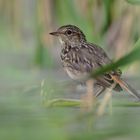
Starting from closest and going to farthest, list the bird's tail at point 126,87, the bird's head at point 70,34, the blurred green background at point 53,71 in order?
the blurred green background at point 53,71
the bird's tail at point 126,87
the bird's head at point 70,34

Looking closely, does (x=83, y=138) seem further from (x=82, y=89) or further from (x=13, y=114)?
(x=82, y=89)

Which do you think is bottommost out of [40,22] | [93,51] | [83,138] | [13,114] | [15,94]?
[83,138]

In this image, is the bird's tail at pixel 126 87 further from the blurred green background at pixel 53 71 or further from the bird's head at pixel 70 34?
the bird's head at pixel 70 34

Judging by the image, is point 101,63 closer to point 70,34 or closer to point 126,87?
point 126,87

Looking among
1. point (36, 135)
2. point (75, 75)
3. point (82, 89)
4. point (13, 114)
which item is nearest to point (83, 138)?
point (36, 135)

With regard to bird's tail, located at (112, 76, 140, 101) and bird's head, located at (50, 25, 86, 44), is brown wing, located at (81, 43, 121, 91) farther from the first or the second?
bird's head, located at (50, 25, 86, 44)

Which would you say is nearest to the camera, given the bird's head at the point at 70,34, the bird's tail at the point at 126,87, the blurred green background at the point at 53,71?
the blurred green background at the point at 53,71

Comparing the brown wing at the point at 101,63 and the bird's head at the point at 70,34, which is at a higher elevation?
the bird's head at the point at 70,34

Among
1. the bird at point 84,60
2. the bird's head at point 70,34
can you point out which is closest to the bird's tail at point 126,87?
the bird at point 84,60

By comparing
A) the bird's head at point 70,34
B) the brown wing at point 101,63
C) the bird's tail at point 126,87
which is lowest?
the bird's tail at point 126,87
